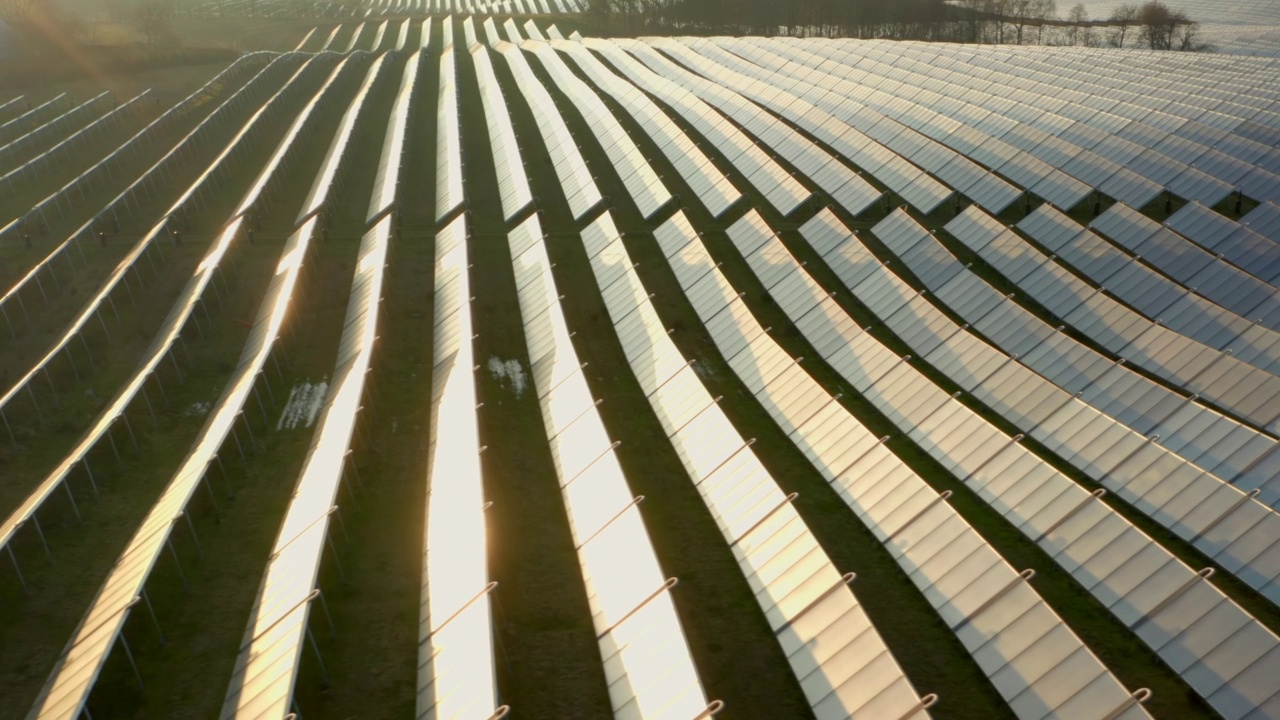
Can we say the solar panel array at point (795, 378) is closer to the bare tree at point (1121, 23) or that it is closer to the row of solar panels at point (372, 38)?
the bare tree at point (1121, 23)

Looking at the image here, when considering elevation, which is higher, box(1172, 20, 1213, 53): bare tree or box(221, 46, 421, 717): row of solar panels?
box(1172, 20, 1213, 53): bare tree

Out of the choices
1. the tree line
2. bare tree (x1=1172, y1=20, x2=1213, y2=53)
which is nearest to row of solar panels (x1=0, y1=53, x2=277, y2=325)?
the tree line

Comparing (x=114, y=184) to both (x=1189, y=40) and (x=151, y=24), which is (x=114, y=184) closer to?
(x=151, y=24)

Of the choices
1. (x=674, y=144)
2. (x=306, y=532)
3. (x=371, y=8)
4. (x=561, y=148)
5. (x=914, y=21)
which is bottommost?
(x=306, y=532)

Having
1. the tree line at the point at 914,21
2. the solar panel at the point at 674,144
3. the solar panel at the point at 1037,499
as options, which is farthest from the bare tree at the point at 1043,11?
the solar panel at the point at 1037,499

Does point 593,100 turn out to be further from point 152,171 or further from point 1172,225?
point 1172,225

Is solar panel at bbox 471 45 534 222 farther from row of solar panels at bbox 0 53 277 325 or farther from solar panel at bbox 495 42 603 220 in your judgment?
row of solar panels at bbox 0 53 277 325

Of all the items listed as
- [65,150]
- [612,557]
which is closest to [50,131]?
[65,150]

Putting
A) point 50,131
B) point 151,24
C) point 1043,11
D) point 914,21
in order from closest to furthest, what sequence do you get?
1. point 50,131
2. point 151,24
3. point 914,21
4. point 1043,11
